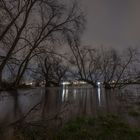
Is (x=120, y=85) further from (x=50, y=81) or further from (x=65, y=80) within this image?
(x=50, y=81)

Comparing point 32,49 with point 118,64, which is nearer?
point 32,49

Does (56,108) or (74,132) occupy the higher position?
(56,108)

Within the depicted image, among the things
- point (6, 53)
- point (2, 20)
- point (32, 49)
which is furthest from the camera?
point (32, 49)

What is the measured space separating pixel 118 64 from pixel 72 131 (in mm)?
15322

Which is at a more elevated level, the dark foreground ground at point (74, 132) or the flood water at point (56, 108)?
the flood water at point (56, 108)

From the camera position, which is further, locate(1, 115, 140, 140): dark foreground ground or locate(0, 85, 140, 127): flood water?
locate(0, 85, 140, 127): flood water

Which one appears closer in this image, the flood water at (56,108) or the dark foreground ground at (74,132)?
the dark foreground ground at (74,132)

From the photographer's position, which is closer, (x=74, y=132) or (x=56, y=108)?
(x=74, y=132)

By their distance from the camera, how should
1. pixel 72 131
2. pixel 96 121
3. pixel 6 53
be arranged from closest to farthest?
pixel 72 131
pixel 96 121
pixel 6 53

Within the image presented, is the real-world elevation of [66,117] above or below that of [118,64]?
below

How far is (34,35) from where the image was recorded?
12.0 m

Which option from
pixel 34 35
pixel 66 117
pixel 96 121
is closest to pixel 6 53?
pixel 34 35

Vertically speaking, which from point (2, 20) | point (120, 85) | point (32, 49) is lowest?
point (120, 85)

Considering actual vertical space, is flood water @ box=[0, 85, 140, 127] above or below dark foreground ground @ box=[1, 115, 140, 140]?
above
